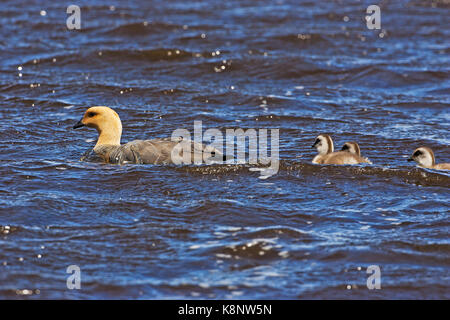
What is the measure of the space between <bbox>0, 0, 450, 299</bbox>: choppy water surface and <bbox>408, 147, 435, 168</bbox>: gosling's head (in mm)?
158

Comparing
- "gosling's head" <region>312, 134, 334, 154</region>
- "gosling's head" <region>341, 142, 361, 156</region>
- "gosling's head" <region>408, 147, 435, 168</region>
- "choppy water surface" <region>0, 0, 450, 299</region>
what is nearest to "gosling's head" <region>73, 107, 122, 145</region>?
"choppy water surface" <region>0, 0, 450, 299</region>

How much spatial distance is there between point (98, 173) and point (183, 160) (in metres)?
0.90

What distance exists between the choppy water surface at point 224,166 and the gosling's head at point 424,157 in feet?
0.52

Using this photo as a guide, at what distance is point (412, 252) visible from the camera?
6.75m

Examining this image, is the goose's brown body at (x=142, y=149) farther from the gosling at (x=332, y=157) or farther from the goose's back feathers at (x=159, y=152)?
the gosling at (x=332, y=157)

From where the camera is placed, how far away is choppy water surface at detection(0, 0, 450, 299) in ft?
21.0

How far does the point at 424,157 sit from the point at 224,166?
2.14 metres

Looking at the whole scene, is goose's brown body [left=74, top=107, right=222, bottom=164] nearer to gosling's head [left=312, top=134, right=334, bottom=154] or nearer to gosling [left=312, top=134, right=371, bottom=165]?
gosling [left=312, top=134, right=371, bottom=165]

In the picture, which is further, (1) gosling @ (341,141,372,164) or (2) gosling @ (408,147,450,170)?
(1) gosling @ (341,141,372,164)

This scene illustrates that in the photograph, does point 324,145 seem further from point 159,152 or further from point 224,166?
point 159,152

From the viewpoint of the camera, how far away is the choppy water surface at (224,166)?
21.0 ft

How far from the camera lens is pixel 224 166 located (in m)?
8.72

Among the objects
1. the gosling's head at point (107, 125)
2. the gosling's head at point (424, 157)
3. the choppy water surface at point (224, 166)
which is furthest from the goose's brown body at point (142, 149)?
the gosling's head at point (424, 157)

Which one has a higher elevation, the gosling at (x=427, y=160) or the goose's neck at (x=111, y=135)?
the goose's neck at (x=111, y=135)
